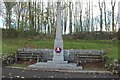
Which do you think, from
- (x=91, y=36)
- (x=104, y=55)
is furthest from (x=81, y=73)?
(x=91, y=36)

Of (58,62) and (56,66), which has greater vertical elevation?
(58,62)

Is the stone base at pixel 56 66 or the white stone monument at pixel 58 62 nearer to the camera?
the stone base at pixel 56 66

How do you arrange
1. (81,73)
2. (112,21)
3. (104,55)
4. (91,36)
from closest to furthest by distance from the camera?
(81,73) → (104,55) → (91,36) → (112,21)

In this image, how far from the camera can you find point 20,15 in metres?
26.4

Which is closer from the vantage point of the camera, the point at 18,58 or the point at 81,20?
the point at 18,58

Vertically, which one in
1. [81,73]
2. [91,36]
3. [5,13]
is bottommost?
[81,73]

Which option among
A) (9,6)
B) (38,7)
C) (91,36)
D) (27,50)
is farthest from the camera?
(38,7)

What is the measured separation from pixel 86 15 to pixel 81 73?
63.8ft

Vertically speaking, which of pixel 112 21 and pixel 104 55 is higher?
pixel 112 21

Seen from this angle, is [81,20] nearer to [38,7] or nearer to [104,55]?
[38,7]

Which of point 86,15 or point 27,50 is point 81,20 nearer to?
point 86,15

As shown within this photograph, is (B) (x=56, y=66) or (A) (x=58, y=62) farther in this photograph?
(A) (x=58, y=62)

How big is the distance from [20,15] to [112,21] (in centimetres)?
798

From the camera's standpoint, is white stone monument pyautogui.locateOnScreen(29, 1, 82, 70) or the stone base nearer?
the stone base
